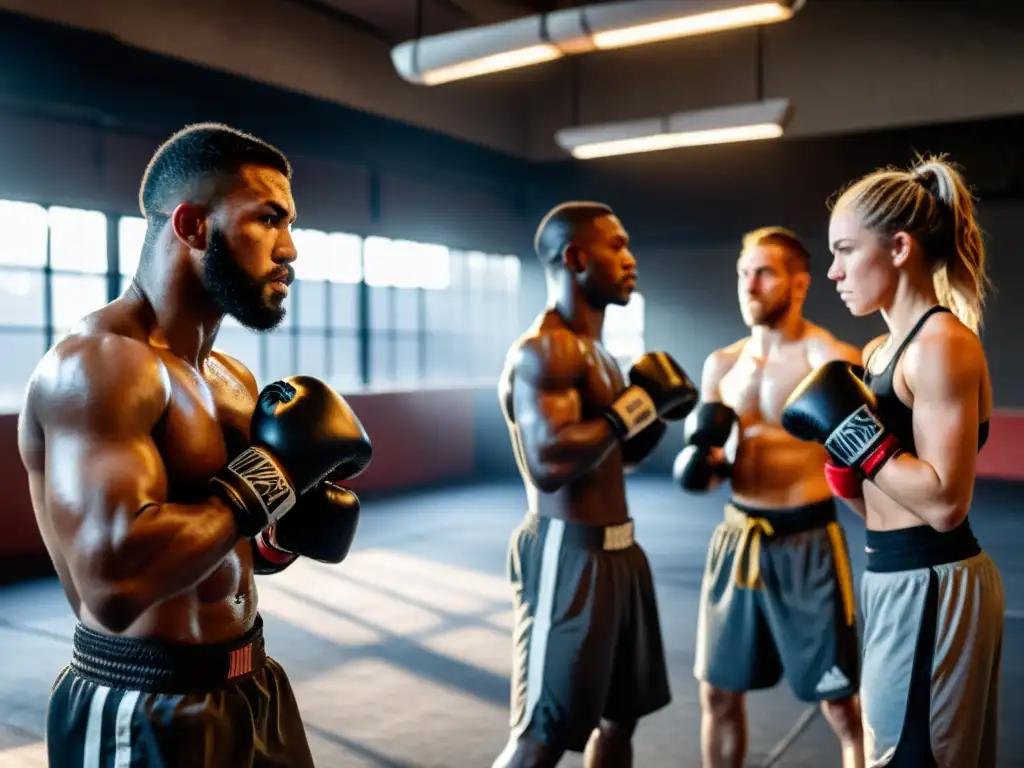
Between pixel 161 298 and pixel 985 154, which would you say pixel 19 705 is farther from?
pixel 985 154

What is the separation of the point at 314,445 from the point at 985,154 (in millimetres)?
8287

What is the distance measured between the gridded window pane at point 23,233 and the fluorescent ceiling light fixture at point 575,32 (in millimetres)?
2500

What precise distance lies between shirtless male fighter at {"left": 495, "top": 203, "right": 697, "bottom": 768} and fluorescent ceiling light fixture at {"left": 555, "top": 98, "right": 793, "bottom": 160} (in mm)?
4560

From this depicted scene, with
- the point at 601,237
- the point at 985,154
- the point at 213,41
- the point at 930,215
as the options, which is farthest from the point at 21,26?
the point at 985,154

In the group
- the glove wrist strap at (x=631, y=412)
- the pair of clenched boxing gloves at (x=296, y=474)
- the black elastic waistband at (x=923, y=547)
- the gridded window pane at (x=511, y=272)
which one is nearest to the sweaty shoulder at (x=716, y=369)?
the glove wrist strap at (x=631, y=412)

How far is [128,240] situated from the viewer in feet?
21.4

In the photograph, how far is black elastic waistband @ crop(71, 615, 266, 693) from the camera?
1.29 meters

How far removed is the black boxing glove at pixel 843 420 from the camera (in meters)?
1.68

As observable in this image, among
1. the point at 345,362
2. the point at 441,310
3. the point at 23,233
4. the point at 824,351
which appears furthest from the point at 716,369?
the point at 441,310

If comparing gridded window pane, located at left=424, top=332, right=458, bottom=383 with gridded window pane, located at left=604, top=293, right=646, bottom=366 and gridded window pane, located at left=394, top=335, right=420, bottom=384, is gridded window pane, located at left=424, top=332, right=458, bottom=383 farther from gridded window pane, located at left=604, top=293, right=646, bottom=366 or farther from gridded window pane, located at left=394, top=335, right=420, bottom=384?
gridded window pane, located at left=604, top=293, right=646, bottom=366

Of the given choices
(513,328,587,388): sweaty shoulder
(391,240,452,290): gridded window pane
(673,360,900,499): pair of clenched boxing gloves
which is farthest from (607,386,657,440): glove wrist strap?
(391,240,452,290): gridded window pane

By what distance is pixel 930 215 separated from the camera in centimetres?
176

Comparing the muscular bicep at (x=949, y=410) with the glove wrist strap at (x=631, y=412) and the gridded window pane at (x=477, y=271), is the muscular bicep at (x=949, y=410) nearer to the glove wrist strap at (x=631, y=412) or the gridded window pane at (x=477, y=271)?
the glove wrist strap at (x=631, y=412)

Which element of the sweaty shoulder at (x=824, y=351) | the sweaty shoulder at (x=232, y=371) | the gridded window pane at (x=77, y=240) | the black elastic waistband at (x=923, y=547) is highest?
the gridded window pane at (x=77, y=240)
